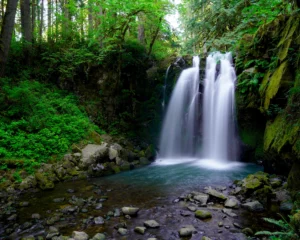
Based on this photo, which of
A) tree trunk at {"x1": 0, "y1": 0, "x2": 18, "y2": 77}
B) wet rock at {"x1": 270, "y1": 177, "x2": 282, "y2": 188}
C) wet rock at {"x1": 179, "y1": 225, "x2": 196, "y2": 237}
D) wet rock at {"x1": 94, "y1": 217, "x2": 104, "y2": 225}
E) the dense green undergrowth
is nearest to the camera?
wet rock at {"x1": 179, "y1": 225, "x2": 196, "y2": 237}

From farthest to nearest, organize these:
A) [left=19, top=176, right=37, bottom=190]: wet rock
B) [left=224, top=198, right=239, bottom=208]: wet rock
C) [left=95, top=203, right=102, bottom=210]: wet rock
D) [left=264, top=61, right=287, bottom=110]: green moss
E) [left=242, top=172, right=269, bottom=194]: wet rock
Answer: [left=264, top=61, right=287, bottom=110]: green moss → [left=19, top=176, right=37, bottom=190]: wet rock → [left=242, top=172, right=269, bottom=194]: wet rock → [left=95, top=203, right=102, bottom=210]: wet rock → [left=224, top=198, right=239, bottom=208]: wet rock

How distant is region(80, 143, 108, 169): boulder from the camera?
8.05 metres

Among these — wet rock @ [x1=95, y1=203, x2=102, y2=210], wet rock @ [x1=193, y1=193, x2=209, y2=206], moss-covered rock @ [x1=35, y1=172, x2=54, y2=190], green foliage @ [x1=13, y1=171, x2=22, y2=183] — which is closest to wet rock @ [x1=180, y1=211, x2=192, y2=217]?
wet rock @ [x1=193, y1=193, x2=209, y2=206]

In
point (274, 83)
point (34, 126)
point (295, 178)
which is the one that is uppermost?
point (274, 83)

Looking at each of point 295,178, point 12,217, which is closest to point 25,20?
point 12,217

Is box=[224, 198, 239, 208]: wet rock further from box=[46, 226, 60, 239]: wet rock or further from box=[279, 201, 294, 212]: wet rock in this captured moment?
box=[46, 226, 60, 239]: wet rock

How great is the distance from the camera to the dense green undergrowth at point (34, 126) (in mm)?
7008

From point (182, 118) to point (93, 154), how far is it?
5.17 metres

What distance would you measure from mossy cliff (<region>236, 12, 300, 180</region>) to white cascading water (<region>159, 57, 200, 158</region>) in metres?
2.35

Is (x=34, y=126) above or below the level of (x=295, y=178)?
above

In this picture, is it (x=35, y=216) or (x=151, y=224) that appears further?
(x=35, y=216)

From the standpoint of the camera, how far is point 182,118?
38.1 feet

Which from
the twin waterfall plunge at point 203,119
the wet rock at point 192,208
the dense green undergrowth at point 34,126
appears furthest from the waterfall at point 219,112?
the dense green undergrowth at point 34,126

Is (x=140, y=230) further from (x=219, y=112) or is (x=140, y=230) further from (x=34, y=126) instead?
(x=219, y=112)
